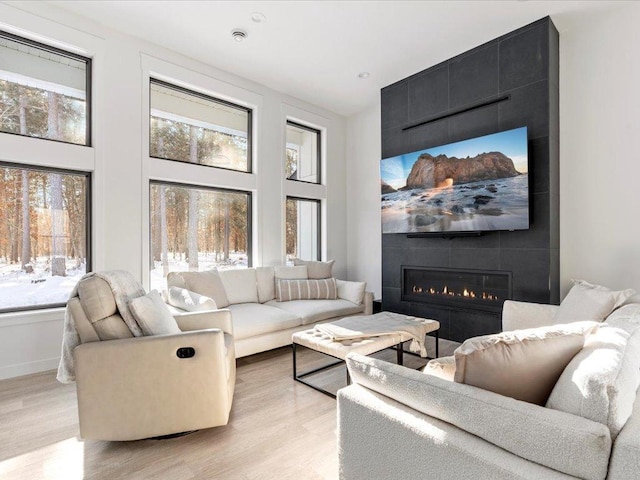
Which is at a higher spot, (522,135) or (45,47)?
(45,47)

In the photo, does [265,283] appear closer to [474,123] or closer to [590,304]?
[474,123]

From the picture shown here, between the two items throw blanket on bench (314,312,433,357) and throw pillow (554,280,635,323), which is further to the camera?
throw blanket on bench (314,312,433,357)

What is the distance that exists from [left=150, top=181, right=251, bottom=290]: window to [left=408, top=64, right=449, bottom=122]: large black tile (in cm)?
236

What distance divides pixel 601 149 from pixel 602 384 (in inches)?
126

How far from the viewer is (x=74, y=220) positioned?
3328mm

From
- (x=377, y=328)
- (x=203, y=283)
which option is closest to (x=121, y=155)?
(x=203, y=283)

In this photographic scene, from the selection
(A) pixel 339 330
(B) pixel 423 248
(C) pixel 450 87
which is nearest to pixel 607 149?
(C) pixel 450 87

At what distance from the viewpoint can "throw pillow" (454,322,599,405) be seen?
1.05 m

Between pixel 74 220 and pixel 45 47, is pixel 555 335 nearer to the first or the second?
pixel 74 220

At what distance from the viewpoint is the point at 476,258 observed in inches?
147

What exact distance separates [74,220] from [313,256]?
3.12 m

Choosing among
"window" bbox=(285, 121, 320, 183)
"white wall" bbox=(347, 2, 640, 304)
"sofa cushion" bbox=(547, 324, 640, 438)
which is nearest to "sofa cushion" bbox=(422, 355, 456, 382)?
"sofa cushion" bbox=(547, 324, 640, 438)

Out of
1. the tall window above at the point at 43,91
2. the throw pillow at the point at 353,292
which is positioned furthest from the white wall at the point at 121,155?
the throw pillow at the point at 353,292

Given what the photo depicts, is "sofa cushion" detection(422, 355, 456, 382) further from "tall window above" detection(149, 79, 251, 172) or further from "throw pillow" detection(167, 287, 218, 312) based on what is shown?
"tall window above" detection(149, 79, 251, 172)
